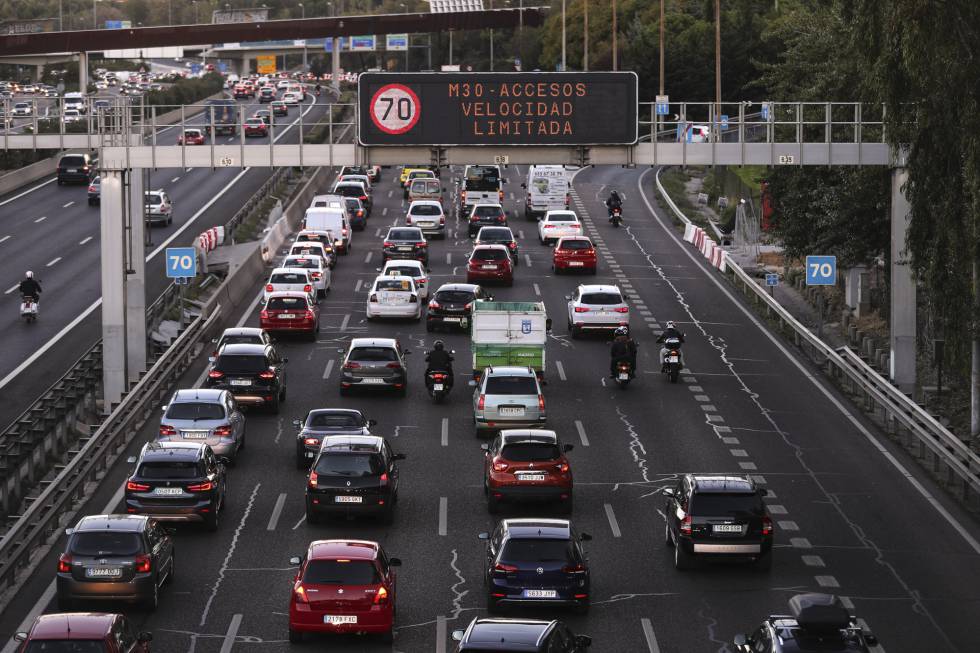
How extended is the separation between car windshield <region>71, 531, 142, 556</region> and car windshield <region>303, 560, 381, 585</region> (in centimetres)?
288

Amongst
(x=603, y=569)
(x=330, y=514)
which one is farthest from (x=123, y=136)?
(x=603, y=569)

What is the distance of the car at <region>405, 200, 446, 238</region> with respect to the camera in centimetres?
7044

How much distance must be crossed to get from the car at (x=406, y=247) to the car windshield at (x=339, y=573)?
1564 inches

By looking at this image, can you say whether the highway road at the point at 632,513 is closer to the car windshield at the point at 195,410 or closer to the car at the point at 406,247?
the car windshield at the point at 195,410

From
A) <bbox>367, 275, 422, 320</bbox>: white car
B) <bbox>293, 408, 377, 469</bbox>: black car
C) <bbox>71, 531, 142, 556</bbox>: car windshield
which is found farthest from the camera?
<bbox>367, 275, 422, 320</bbox>: white car

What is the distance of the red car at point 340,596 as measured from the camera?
21.9 metres

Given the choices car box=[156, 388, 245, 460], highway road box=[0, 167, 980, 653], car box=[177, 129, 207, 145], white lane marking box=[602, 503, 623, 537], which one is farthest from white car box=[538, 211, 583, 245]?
white lane marking box=[602, 503, 623, 537]

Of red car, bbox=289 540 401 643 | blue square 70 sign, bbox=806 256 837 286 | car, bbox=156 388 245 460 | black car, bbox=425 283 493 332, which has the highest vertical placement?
blue square 70 sign, bbox=806 256 837 286

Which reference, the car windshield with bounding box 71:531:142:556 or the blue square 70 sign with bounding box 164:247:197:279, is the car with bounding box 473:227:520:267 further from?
the car windshield with bounding box 71:531:142:556

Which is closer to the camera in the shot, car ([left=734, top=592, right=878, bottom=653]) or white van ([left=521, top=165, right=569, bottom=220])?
car ([left=734, top=592, right=878, bottom=653])

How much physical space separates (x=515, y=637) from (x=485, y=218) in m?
53.9

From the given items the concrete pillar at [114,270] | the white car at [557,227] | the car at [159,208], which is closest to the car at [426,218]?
the white car at [557,227]

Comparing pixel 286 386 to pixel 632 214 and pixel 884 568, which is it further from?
pixel 632 214

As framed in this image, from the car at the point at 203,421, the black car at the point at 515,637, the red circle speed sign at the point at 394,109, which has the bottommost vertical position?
the black car at the point at 515,637
